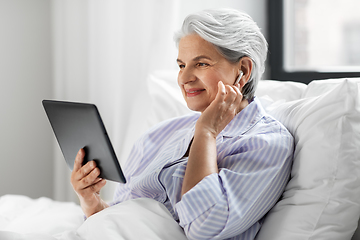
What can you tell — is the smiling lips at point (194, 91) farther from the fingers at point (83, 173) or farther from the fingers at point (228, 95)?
the fingers at point (83, 173)

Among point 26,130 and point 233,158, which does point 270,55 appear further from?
point 26,130

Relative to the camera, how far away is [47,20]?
2.43 metres

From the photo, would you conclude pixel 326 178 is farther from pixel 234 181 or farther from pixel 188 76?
pixel 188 76

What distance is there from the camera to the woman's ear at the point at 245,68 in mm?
1080

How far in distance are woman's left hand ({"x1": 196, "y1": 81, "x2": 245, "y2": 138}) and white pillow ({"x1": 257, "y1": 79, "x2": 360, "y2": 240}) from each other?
0.67 feet

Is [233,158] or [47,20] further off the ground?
[47,20]

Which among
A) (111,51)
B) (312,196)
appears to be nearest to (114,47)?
(111,51)

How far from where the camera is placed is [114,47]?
2.22 metres

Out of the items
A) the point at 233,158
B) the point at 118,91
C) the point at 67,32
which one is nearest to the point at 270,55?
the point at 118,91

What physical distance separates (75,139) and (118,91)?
1166 mm

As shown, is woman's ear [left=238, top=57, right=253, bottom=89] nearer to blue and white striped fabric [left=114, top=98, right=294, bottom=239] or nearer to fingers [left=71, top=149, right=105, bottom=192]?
blue and white striped fabric [left=114, top=98, right=294, bottom=239]

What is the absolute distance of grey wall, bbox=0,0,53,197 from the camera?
7.66ft

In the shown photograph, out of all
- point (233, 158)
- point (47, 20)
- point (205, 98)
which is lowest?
point (233, 158)

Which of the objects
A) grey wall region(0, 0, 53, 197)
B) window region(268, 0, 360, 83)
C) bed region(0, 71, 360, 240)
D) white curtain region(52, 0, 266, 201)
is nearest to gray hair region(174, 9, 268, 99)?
bed region(0, 71, 360, 240)
